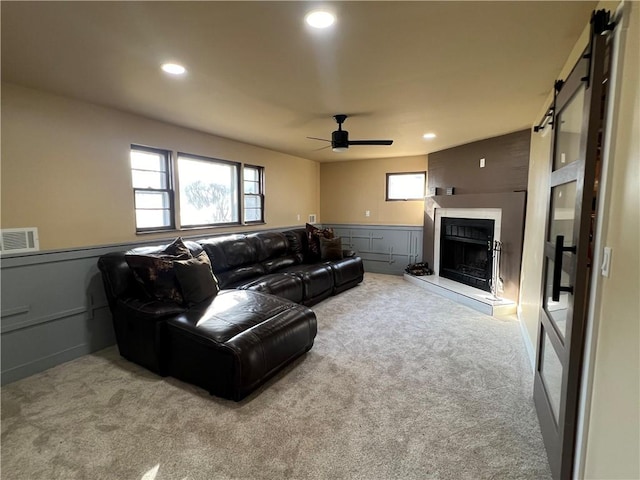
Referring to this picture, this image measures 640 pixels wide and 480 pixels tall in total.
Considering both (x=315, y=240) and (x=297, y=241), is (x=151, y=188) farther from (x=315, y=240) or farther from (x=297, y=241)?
(x=315, y=240)

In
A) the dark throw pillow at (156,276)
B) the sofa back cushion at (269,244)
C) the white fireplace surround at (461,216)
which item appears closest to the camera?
the dark throw pillow at (156,276)

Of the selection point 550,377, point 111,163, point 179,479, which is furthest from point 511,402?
point 111,163

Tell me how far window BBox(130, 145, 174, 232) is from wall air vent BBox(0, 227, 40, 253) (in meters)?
0.93

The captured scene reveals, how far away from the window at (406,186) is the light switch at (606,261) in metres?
4.78

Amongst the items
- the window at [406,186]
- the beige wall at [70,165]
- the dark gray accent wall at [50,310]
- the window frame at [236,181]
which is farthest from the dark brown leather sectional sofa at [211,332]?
the window at [406,186]

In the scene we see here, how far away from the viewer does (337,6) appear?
1495mm

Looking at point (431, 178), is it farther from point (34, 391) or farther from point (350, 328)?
point (34, 391)

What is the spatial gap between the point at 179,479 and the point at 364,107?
312 centimetres

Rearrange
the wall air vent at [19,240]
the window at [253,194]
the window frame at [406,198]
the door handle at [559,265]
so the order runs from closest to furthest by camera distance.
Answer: the door handle at [559,265] → the wall air vent at [19,240] → the window at [253,194] → the window frame at [406,198]

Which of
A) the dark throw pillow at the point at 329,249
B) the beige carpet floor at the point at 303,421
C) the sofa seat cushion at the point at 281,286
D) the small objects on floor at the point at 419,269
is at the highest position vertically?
the dark throw pillow at the point at 329,249

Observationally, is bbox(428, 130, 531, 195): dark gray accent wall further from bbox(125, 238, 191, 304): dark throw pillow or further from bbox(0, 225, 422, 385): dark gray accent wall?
bbox(0, 225, 422, 385): dark gray accent wall

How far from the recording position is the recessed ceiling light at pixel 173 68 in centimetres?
213

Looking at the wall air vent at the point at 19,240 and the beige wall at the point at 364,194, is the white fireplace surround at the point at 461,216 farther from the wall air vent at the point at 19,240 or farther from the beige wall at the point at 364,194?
the wall air vent at the point at 19,240

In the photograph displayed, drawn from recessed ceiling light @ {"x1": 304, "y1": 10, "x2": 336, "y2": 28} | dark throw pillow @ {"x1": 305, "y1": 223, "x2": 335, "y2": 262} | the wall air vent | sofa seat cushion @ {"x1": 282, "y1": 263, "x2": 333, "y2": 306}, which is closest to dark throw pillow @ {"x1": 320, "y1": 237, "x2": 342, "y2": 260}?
dark throw pillow @ {"x1": 305, "y1": 223, "x2": 335, "y2": 262}
